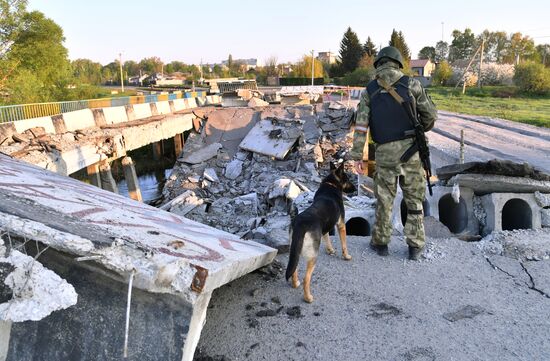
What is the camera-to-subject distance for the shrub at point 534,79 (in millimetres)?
37509

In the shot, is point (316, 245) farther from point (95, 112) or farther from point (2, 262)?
point (95, 112)

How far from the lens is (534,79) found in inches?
1490

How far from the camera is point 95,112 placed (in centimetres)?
1306

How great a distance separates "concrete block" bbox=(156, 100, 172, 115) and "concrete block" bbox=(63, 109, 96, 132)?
5803 mm

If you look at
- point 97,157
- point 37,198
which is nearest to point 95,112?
point 97,157

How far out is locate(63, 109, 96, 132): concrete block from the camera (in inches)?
445

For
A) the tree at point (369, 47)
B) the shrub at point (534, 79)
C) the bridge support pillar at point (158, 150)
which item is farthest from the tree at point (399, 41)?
the bridge support pillar at point (158, 150)

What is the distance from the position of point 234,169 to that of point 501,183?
362 inches

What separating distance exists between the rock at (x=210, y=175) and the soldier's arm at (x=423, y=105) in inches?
368

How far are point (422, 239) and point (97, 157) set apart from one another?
362 inches

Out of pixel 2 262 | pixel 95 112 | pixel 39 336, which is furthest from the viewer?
pixel 95 112

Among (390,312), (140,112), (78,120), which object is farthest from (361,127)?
(140,112)

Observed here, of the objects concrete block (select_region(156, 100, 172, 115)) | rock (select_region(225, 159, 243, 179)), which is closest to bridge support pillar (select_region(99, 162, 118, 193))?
rock (select_region(225, 159, 243, 179))

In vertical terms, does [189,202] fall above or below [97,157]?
below
